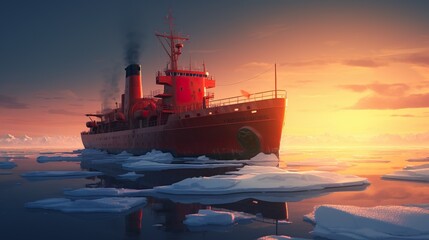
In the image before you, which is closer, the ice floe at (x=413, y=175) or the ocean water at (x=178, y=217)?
the ocean water at (x=178, y=217)

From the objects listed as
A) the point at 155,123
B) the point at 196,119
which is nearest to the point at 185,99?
the point at 155,123

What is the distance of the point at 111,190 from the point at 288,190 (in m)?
7.63

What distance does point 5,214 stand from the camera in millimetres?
11453

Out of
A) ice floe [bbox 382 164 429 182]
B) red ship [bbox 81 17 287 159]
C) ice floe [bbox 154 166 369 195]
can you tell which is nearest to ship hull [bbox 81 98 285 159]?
red ship [bbox 81 17 287 159]

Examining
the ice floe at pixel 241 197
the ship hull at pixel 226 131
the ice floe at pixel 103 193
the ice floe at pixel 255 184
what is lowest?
the ice floe at pixel 241 197

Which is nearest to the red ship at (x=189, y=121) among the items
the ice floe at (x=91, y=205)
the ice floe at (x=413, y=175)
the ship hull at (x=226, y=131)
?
the ship hull at (x=226, y=131)

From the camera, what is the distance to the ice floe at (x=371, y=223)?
7660 mm

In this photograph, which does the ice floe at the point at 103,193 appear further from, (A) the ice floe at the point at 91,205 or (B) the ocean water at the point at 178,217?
(A) the ice floe at the point at 91,205

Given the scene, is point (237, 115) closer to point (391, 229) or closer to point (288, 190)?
point (288, 190)

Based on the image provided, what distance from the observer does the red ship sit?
3378 centimetres

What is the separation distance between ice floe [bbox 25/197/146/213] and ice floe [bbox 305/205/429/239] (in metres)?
6.24

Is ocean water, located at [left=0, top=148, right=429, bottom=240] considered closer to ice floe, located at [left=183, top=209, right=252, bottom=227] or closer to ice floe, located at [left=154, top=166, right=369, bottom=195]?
ice floe, located at [left=183, top=209, right=252, bottom=227]

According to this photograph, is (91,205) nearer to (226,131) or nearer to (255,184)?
(255,184)

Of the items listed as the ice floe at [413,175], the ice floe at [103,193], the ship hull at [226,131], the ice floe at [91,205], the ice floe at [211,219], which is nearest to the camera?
the ice floe at [211,219]
